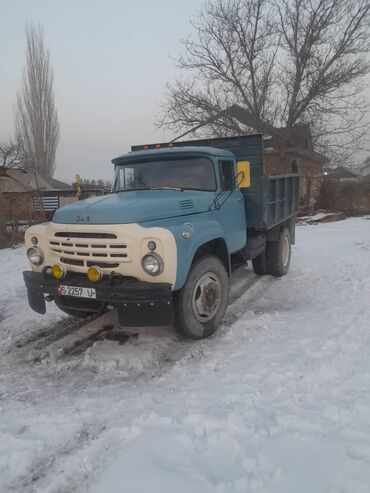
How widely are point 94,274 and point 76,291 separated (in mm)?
287

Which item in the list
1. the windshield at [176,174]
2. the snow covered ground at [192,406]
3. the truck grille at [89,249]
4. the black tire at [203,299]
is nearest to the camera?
the snow covered ground at [192,406]

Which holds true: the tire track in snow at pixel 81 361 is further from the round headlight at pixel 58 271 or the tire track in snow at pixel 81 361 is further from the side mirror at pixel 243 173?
the side mirror at pixel 243 173

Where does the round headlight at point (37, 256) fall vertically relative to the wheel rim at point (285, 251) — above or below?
above

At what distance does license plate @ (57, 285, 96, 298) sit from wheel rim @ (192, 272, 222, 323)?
1108 millimetres

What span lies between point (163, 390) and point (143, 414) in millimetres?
407

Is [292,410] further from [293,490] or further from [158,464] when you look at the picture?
[158,464]

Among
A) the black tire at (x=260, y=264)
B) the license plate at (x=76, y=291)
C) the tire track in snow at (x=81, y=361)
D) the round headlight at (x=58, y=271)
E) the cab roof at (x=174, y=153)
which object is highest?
the cab roof at (x=174, y=153)

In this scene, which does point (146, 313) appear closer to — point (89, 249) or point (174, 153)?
point (89, 249)

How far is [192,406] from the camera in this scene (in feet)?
9.82

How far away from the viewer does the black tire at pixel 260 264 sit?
728 cm

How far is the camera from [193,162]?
199 inches

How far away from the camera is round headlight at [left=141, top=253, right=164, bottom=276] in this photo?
12.1 feet

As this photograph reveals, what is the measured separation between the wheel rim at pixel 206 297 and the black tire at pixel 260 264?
2.87 metres

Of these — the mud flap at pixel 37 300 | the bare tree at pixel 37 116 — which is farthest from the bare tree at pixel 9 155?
the mud flap at pixel 37 300
